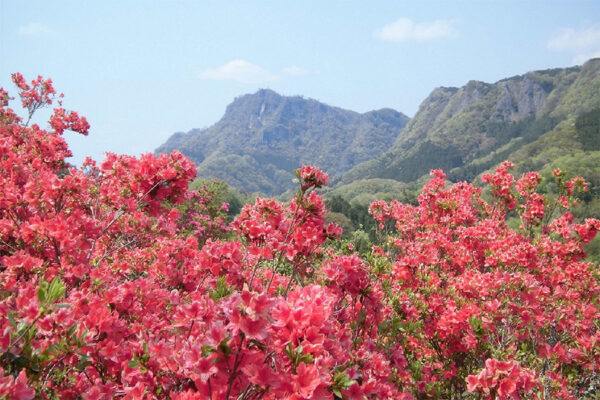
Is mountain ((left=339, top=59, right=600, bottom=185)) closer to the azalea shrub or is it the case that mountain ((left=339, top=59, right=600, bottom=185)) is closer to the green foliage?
the green foliage

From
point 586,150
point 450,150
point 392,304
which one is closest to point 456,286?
point 392,304

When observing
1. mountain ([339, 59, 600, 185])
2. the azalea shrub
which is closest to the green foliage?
mountain ([339, 59, 600, 185])

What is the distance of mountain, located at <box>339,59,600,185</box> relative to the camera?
118 m

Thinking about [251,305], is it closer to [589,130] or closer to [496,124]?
[589,130]

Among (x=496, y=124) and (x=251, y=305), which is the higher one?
(x=496, y=124)

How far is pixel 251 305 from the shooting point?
4.67 ft

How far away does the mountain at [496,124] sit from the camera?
11850cm

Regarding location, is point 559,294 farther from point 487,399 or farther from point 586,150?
point 586,150

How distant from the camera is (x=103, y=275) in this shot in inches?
120

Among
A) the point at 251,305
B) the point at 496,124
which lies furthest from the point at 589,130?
the point at 251,305

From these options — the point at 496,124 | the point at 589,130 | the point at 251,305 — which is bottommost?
the point at 251,305

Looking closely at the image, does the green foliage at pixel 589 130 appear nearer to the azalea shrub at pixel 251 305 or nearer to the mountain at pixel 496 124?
the mountain at pixel 496 124

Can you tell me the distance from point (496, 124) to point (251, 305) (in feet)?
576

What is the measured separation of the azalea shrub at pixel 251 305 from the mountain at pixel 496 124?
336ft
